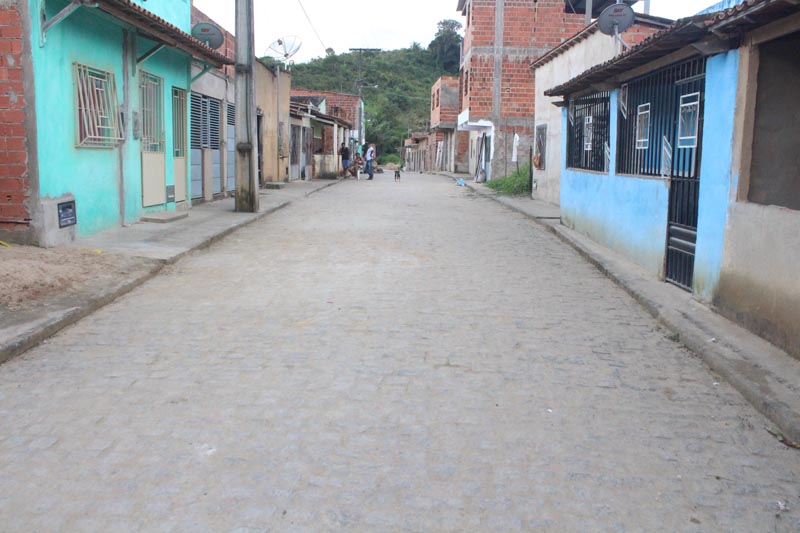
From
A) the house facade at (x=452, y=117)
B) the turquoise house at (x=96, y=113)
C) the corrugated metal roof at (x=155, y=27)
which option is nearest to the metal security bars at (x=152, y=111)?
the turquoise house at (x=96, y=113)

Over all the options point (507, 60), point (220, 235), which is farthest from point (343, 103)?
point (220, 235)

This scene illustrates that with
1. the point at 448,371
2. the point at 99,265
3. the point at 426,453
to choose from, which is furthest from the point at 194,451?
the point at 99,265

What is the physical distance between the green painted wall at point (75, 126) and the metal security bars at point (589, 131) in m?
7.96

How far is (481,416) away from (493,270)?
5.48 m

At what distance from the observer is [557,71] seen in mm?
22078

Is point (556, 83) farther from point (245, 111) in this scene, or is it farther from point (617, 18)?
point (245, 111)

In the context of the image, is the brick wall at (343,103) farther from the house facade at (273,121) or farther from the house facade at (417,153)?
the house facade at (273,121)

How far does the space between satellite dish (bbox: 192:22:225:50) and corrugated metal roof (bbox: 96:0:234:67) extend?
1.26m

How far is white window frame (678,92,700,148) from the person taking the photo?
8320 mm

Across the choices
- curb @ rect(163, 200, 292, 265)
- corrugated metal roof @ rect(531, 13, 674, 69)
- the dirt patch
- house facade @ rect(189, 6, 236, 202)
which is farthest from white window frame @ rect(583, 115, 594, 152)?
the dirt patch

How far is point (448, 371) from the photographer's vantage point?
5.39m

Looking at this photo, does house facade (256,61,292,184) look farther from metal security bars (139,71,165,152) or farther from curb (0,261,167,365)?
curb (0,261,167,365)

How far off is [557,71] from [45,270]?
1717 centimetres

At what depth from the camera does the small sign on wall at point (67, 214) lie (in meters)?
10.1
